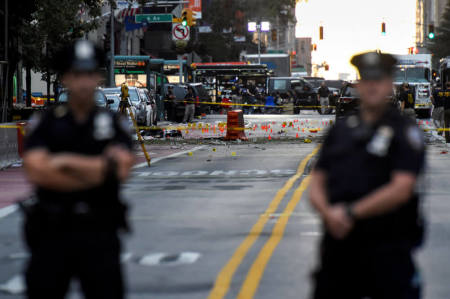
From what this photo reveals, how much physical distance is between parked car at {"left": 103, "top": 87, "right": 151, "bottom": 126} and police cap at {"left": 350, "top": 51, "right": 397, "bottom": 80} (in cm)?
3102

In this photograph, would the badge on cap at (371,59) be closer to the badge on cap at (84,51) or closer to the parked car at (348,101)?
the badge on cap at (84,51)

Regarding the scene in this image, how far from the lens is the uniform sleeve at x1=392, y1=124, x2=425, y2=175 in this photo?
483 centimetres

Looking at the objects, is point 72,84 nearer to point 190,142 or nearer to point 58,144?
point 58,144

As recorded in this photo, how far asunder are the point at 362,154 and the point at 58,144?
4.75 ft

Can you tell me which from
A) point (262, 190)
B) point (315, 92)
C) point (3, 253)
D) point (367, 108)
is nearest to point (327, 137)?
point (367, 108)

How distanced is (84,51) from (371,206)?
5.23 feet

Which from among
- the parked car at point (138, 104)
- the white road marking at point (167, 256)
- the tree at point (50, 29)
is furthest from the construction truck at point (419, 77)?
the white road marking at point (167, 256)

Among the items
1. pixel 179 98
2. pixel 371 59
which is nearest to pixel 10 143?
pixel 371 59

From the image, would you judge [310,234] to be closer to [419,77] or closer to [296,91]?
[419,77]

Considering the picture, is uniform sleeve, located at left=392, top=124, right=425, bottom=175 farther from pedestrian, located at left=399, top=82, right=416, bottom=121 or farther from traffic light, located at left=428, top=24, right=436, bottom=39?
traffic light, located at left=428, top=24, right=436, bottom=39

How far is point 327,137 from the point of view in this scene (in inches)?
201

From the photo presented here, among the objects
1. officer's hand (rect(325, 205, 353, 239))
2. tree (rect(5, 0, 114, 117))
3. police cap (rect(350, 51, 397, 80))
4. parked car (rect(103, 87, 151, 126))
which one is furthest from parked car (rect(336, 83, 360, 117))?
officer's hand (rect(325, 205, 353, 239))

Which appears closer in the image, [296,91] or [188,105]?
[188,105]

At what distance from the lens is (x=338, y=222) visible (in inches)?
188
